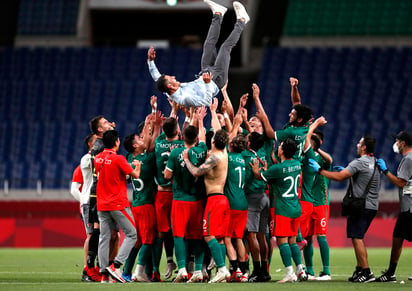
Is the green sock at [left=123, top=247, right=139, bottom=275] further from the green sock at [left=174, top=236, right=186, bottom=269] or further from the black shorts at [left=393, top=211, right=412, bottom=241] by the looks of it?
the black shorts at [left=393, top=211, right=412, bottom=241]

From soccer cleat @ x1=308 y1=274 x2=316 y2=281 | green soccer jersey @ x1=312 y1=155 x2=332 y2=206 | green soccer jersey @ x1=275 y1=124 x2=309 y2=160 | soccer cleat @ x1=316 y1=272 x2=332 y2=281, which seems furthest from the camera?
green soccer jersey @ x1=312 y1=155 x2=332 y2=206

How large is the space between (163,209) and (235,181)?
1.23 meters

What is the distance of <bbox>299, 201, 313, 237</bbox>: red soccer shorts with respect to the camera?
12688 mm

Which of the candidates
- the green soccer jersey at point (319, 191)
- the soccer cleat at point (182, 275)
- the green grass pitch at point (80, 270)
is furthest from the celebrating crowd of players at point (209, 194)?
the green grass pitch at point (80, 270)

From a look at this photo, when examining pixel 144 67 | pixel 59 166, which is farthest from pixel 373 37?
pixel 59 166

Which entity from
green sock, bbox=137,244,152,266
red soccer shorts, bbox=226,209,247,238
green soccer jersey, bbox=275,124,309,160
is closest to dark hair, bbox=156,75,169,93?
green soccer jersey, bbox=275,124,309,160

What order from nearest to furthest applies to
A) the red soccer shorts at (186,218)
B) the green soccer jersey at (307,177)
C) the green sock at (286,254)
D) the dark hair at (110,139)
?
the green sock at (286,254)
the red soccer shorts at (186,218)
the dark hair at (110,139)
the green soccer jersey at (307,177)

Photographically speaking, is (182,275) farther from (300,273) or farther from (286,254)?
(300,273)

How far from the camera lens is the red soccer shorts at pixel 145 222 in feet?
40.6

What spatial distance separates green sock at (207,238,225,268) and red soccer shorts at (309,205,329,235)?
233 centimetres

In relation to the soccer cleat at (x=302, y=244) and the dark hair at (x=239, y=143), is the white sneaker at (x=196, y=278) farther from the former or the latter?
the soccer cleat at (x=302, y=244)

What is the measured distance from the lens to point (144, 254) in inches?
486

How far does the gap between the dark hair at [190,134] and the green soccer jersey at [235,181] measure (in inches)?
26.7

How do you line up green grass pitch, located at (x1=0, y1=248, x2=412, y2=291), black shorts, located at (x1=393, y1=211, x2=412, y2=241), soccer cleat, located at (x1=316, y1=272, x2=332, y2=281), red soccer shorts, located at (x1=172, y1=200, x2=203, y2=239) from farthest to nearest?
soccer cleat, located at (x1=316, y1=272, x2=332, y2=281) → black shorts, located at (x1=393, y1=211, x2=412, y2=241) → red soccer shorts, located at (x1=172, y1=200, x2=203, y2=239) → green grass pitch, located at (x1=0, y1=248, x2=412, y2=291)
